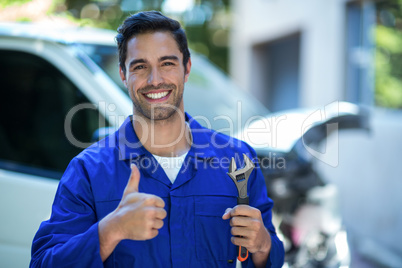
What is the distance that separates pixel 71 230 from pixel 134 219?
32 cm

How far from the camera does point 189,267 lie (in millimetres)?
1814

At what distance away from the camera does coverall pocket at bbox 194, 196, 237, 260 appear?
73.5 inches

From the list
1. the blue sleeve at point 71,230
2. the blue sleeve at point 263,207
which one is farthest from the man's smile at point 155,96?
the blue sleeve at point 263,207

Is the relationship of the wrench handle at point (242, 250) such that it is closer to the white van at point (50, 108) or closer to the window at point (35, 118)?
the white van at point (50, 108)

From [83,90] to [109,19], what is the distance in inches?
312

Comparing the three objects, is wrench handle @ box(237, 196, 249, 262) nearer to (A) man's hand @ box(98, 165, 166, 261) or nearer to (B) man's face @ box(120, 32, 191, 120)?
(A) man's hand @ box(98, 165, 166, 261)

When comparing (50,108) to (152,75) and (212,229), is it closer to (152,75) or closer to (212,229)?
(152,75)

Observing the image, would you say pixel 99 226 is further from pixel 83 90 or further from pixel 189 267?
pixel 83 90

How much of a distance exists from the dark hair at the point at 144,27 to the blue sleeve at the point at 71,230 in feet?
1.93

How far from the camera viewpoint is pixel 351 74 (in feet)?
23.3

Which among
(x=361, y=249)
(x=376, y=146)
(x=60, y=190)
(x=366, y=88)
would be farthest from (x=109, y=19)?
(x=60, y=190)

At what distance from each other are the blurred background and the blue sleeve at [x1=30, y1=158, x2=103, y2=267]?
1668 mm

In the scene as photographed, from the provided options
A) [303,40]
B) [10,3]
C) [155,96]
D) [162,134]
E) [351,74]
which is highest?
[303,40]

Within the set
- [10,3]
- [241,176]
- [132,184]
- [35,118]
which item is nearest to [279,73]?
[10,3]
